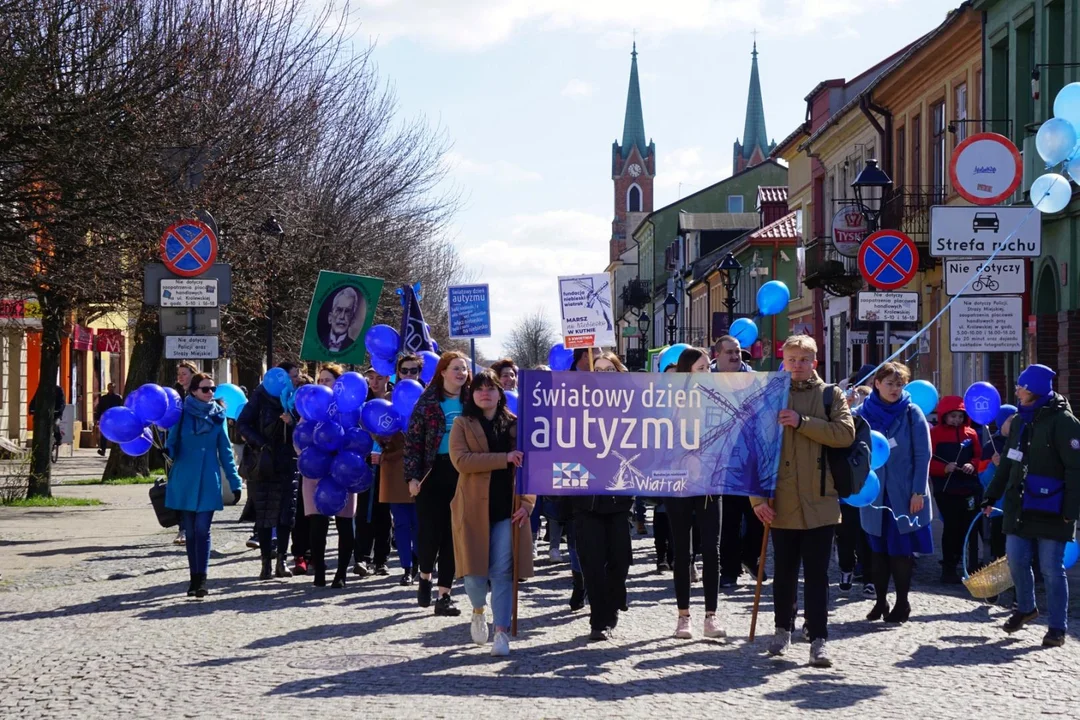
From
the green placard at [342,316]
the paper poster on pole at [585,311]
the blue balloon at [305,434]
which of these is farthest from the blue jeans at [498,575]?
the green placard at [342,316]

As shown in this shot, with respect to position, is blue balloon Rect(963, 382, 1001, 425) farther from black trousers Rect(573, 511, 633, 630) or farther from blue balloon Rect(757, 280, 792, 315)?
blue balloon Rect(757, 280, 792, 315)

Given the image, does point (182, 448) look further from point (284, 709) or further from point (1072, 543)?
point (1072, 543)

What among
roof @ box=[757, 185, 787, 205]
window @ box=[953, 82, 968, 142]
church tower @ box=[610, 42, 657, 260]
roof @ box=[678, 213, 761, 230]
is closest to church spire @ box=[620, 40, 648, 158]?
church tower @ box=[610, 42, 657, 260]

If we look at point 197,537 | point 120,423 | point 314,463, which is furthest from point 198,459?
point 120,423

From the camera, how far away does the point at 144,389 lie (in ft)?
49.2

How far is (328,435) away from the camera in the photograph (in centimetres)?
1382

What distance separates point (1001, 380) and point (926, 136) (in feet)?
25.5

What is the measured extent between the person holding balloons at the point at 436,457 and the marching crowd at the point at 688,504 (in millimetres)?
12

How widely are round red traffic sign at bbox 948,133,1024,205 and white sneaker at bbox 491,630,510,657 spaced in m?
6.34

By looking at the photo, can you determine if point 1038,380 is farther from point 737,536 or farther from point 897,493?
point 737,536

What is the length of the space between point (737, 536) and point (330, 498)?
331 centimetres

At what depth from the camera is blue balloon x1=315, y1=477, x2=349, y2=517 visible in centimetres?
1380

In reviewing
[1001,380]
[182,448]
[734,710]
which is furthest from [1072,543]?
[1001,380]

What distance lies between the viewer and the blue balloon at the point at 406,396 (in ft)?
44.1
